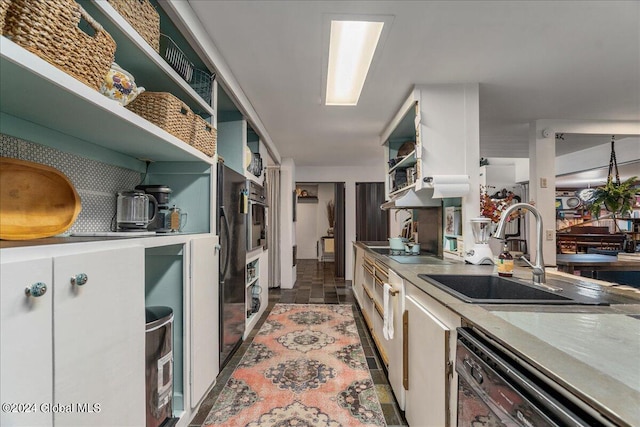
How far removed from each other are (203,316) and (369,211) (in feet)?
15.0

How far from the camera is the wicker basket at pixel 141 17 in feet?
3.65

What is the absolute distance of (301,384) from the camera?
2.04 metres

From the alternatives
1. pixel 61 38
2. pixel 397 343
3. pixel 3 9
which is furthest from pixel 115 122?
pixel 397 343

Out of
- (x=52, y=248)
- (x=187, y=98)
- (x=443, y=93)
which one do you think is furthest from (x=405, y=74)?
(x=52, y=248)

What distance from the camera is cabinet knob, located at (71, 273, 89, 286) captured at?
833 millimetres

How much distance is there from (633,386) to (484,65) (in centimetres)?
212

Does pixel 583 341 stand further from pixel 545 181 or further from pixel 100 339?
pixel 545 181

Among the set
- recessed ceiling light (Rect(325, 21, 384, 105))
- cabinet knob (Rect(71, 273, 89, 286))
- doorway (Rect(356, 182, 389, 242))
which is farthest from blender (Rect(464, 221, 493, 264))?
doorway (Rect(356, 182, 389, 242))

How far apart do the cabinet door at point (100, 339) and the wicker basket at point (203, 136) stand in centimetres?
81

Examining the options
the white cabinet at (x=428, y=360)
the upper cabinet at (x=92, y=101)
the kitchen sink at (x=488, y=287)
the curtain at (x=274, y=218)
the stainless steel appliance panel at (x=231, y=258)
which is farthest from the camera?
the curtain at (x=274, y=218)

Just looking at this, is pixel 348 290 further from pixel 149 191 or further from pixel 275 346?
pixel 149 191

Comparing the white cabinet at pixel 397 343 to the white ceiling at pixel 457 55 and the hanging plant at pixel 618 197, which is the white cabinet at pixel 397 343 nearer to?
the white ceiling at pixel 457 55

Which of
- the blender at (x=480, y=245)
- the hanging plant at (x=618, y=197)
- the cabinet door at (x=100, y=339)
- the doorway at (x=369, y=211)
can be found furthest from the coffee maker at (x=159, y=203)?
the doorway at (x=369, y=211)

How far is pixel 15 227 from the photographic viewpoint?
973 mm
